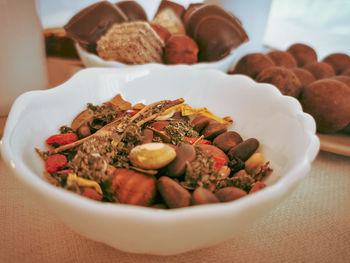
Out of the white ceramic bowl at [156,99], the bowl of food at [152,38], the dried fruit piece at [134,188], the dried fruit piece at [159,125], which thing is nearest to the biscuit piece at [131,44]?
the bowl of food at [152,38]

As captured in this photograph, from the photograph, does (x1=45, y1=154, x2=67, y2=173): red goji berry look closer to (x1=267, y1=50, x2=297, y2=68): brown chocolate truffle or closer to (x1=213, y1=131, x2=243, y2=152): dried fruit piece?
(x1=213, y1=131, x2=243, y2=152): dried fruit piece

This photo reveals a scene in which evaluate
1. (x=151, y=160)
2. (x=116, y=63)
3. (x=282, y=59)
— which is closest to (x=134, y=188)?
(x=151, y=160)

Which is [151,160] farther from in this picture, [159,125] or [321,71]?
[321,71]

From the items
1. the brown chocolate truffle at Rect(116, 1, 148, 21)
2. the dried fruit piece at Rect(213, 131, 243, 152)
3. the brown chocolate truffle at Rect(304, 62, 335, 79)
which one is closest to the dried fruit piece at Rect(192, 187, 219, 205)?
the dried fruit piece at Rect(213, 131, 243, 152)

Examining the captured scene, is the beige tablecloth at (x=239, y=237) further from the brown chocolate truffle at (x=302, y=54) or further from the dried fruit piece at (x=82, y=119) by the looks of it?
the brown chocolate truffle at (x=302, y=54)

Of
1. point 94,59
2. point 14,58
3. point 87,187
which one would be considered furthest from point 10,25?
point 87,187
